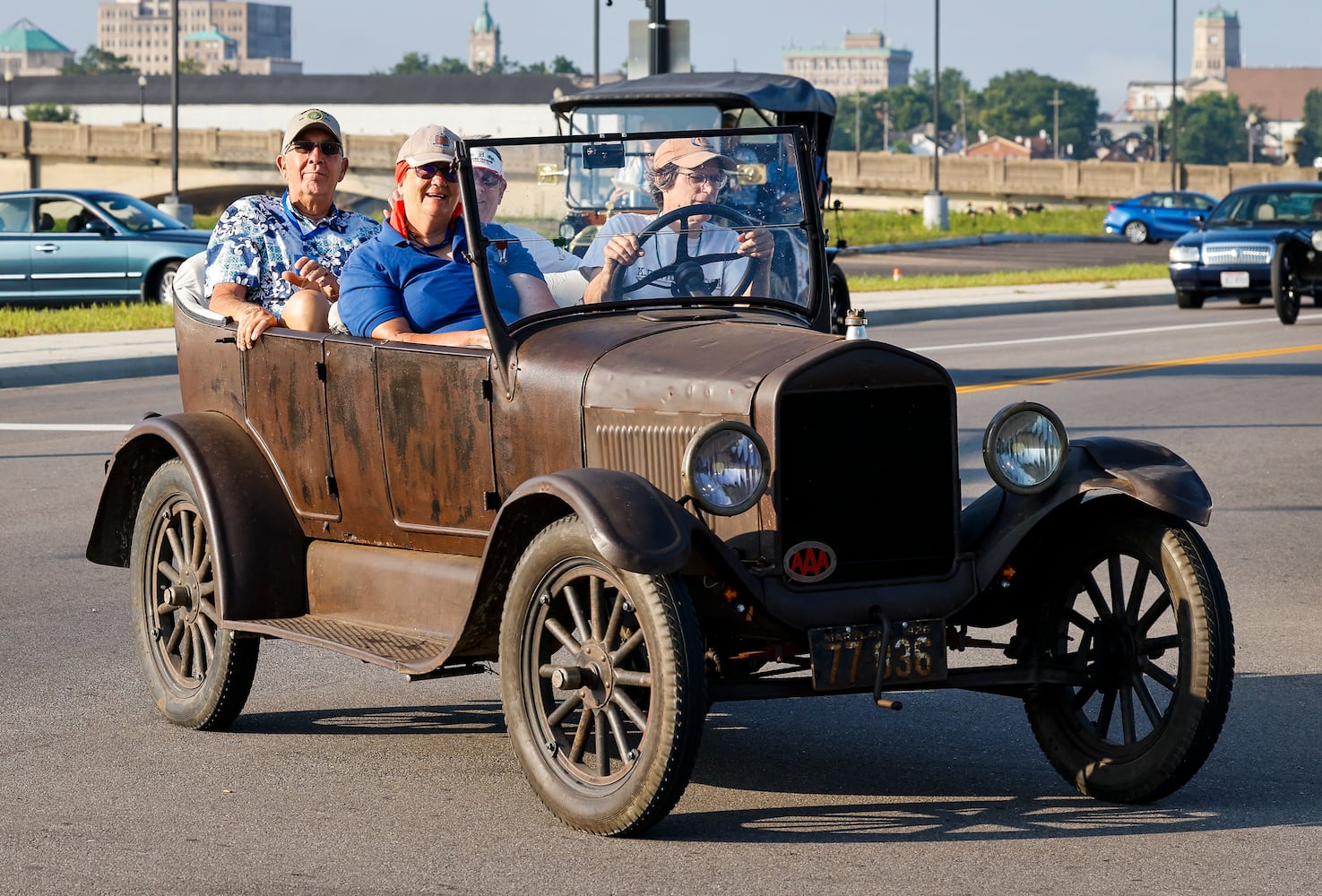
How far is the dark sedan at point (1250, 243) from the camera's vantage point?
78.4 ft

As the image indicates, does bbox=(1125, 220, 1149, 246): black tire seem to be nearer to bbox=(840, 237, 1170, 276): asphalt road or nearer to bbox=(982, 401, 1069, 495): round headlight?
bbox=(840, 237, 1170, 276): asphalt road

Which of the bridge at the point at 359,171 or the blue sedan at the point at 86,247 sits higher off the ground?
the bridge at the point at 359,171

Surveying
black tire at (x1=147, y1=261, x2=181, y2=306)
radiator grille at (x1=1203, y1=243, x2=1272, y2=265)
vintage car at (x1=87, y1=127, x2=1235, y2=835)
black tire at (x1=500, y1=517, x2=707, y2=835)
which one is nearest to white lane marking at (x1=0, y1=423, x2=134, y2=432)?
vintage car at (x1=87, y1=127, x2=1235, y2=835)

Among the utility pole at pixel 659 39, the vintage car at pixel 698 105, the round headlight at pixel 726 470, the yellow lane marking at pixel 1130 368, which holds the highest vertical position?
the utility pole at pixel 659 39

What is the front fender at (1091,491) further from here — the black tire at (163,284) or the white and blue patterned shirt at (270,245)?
the black tire at (163,284)

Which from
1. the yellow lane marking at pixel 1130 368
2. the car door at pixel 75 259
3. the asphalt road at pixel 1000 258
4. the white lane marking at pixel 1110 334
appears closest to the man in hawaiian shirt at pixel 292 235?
the yellow lane marking at pixel 1130 368

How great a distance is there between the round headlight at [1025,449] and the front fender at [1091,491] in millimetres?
54

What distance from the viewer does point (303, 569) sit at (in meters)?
5.80

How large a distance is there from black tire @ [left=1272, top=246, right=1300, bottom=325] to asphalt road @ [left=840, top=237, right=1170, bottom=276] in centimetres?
1116

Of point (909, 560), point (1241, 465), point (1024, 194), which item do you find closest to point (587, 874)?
point (909, 560)

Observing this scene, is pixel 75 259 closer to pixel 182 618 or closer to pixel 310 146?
pixel 310 146

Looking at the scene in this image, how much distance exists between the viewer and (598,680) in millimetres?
4609

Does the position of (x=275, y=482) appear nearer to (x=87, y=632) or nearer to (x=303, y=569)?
(x=303, y=569)

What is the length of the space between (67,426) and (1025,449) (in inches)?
390
